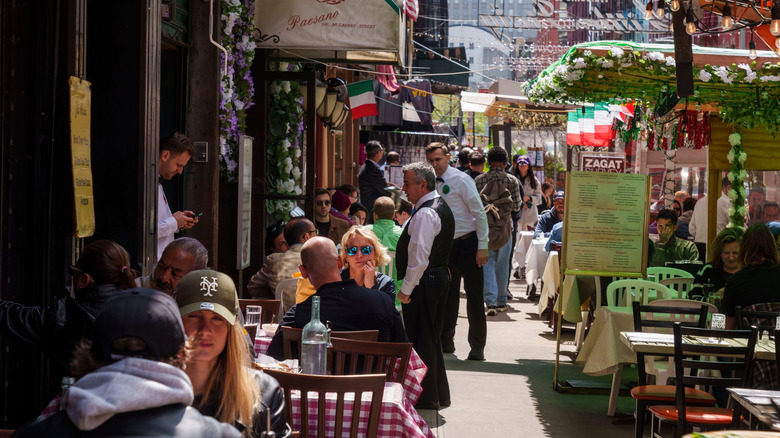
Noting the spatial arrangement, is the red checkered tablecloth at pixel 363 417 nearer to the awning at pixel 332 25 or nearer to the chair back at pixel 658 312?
the chair back at pixel 658 312

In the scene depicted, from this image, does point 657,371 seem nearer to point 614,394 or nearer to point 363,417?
point 614,394

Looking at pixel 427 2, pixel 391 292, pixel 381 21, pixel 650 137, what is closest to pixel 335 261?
pixel 391 292

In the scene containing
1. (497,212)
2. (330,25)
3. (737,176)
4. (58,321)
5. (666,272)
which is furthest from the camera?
(497,212)

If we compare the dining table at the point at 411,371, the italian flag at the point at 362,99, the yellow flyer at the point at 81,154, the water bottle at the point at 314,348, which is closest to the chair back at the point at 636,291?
the dining table at the point at 411,371

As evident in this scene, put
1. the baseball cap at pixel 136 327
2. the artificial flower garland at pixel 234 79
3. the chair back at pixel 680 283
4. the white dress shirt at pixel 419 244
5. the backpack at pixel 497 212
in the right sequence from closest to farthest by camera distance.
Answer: the baseball cap at pixel 136 327, the white dress shirt at pixel 419 244, the artificial flower garland at pixel 234 79, the chair back at pixel 680 283, the backpack at pixel 497 212

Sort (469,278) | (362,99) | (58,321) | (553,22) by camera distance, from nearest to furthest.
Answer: (58,321), (469,278), (362,99), (553,22)

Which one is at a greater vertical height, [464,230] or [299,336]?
[464,230]

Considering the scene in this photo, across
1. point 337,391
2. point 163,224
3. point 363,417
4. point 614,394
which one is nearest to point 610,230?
point 614,394

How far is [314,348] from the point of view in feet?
15.9

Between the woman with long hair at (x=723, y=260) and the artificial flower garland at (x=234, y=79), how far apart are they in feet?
14.6

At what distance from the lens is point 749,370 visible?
6.25 meters

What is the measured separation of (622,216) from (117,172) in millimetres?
4933

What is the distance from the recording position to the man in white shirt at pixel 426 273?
783cm

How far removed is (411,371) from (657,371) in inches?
119
